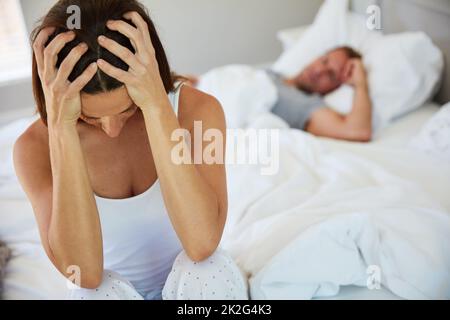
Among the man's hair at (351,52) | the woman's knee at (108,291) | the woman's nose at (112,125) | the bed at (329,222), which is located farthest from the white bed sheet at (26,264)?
the man's hair at (351,52)

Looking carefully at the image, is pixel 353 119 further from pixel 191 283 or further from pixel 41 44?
pixel 41 44

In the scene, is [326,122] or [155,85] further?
[326,122]

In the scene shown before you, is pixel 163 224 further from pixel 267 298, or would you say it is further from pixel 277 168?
pixel 277 168

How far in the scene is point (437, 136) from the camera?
2.99 feet

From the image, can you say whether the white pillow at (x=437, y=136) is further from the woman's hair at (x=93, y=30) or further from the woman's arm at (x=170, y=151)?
the woman's hair at (x=93, y=30)

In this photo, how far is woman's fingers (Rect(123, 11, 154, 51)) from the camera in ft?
1.53

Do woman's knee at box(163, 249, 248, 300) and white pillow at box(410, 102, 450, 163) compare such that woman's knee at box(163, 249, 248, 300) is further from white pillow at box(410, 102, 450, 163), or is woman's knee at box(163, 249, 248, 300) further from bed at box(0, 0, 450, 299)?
white pillow at box(410, 102, 450, 163)

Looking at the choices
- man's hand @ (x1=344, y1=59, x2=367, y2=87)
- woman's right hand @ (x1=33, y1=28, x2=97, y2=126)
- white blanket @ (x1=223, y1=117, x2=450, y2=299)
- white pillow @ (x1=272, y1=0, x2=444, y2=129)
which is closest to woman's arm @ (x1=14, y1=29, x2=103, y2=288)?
woman's right hand @ (x1=33, y1=28, x2=97, y2=126)

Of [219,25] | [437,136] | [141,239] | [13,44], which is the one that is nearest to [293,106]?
[437,136]

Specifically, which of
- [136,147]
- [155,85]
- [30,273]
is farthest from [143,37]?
[30,273]

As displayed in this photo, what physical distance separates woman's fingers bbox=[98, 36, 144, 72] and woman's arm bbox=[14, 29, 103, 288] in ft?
0.07

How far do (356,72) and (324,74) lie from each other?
0.32 feet

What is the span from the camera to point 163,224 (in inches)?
26.0
